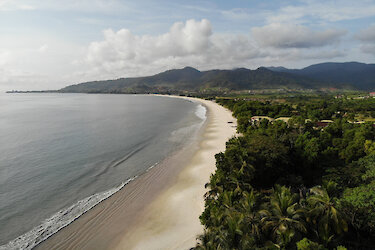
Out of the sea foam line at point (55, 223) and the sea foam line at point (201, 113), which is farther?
the sea foam line at point (201, 113)

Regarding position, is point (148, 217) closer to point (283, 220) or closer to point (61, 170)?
point (283, 220)

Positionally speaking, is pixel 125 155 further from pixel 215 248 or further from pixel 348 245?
pixel 348 245

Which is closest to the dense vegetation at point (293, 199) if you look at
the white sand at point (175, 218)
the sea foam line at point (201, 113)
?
the white sand at point (175, 218)

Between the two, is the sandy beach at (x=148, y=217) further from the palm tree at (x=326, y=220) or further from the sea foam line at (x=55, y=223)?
the palm tree at (x=326, y=220)

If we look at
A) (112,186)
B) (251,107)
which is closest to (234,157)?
(112,186)

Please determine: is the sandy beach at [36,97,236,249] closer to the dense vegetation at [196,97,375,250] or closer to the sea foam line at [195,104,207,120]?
the dense vegetation at [196,97,375,250]

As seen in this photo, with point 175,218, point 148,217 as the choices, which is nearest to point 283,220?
point 175,218

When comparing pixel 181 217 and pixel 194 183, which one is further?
pixel 194 183
